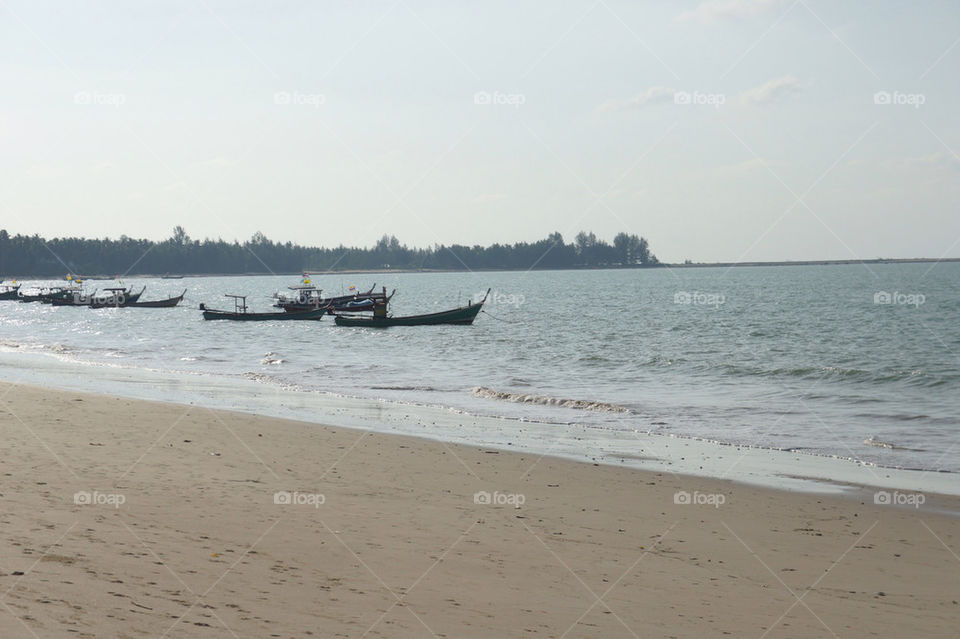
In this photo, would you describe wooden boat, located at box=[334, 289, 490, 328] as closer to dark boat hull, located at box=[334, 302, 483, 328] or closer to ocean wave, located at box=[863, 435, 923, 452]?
dark boat hull, located at box=[334, 302, 483, 328]

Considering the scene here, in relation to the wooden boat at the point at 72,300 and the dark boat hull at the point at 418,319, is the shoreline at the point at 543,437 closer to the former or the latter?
the dark boat hull at the point at 418,319

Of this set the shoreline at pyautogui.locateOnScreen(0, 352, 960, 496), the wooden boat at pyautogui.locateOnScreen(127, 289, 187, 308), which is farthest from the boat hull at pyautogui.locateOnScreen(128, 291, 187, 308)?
the shoreline at pyautogui.locateOnScreen(0, 352, 960, 496)

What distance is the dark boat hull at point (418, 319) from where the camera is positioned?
5378 cm

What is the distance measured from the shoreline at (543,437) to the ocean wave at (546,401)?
8.63 ft

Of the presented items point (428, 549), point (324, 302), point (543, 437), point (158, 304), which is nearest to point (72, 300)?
point (158, 304)

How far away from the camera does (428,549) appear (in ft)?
26.3

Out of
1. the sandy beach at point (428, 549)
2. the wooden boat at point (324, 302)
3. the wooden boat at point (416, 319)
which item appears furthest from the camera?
the wooden boat at point (324, 302)

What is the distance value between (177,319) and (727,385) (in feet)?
169

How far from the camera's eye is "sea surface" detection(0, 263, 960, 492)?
18.4 metres

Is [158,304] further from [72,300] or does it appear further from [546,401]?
[546,401]

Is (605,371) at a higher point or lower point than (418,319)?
lower

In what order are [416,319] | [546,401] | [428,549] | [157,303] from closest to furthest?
[428,549], [546,401], [416,319], [157,303]

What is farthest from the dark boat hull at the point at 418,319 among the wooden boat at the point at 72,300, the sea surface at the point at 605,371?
the wooden boat at the point at 72,300

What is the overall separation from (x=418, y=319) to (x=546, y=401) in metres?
32.7
